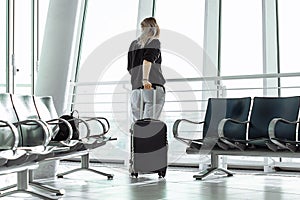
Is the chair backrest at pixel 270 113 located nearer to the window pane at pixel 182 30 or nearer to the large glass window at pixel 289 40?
the large glass window at pixel 289 40

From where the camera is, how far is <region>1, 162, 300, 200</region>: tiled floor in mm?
3371

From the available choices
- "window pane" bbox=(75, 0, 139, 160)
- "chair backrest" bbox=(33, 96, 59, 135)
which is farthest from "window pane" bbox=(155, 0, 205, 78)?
"chair backrest" bbox=(33, 96, 59, 135)

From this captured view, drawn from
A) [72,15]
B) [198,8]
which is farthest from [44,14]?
[198,8]

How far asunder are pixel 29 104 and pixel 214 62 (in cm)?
264

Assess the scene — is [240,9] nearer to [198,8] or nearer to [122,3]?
[198,8]

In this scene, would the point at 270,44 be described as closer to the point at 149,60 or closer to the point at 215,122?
the point at 215,122

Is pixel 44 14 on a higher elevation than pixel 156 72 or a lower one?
higher

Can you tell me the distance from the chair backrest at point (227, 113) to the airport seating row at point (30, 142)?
952mm

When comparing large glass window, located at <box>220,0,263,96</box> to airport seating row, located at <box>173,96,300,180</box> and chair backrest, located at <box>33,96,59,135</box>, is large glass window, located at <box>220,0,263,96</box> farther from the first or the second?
chair backrest, located at <box>33,96,59,135</box>

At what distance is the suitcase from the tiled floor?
4.3 inches

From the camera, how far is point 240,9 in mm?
5797

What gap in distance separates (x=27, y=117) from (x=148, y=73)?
1.31 meters

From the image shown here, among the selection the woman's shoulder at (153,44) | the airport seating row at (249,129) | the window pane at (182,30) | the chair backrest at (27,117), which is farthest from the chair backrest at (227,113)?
the chair backrest at (27,117)

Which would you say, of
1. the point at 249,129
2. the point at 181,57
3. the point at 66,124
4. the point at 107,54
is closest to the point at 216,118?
the point at 249,129
